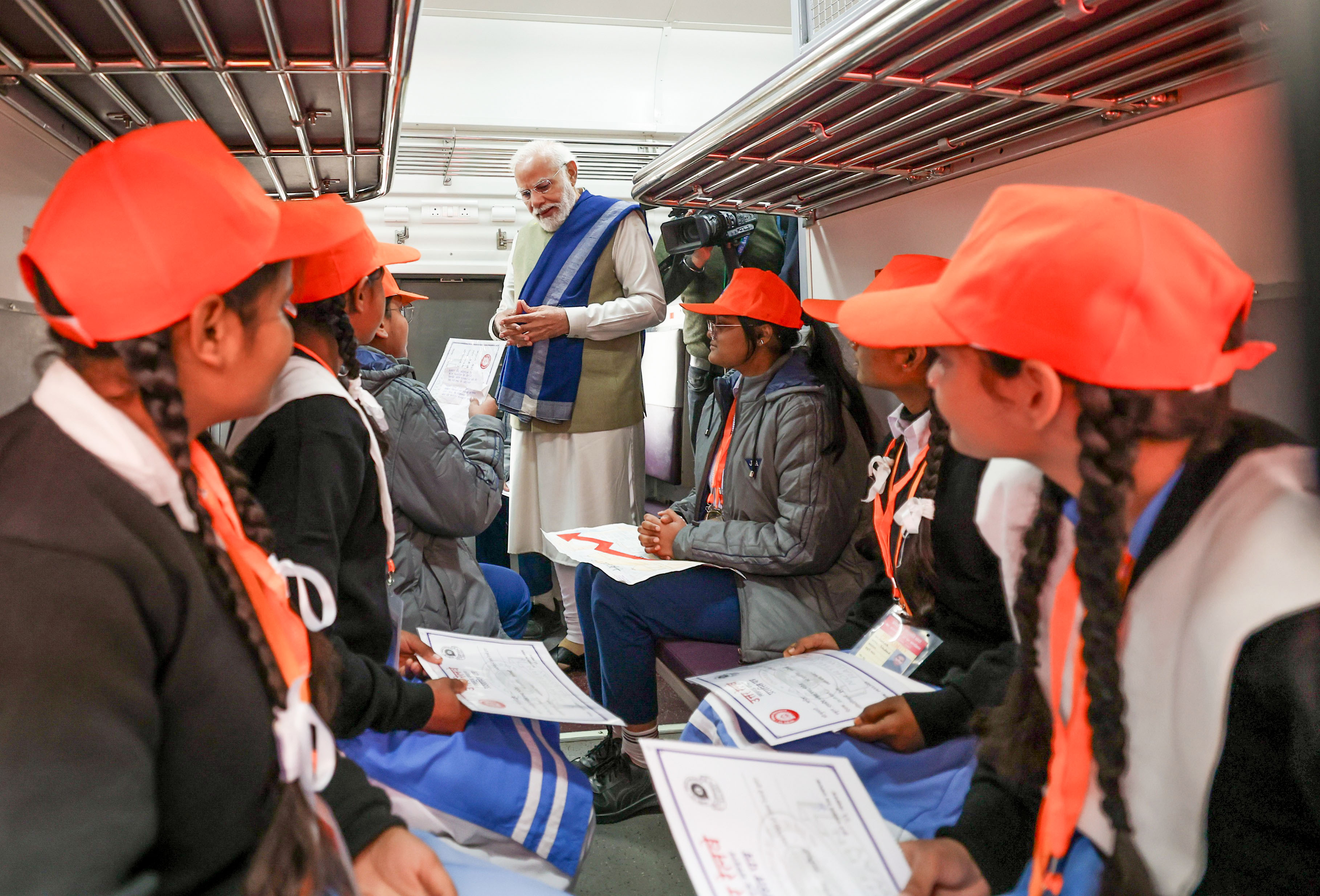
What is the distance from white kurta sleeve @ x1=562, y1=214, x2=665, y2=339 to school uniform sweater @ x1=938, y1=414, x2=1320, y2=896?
225 cm

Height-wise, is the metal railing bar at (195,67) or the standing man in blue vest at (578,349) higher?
the metal railing bar at (195,67)

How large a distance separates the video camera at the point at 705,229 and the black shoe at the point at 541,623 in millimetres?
1795

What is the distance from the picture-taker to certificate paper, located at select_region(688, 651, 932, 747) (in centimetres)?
146

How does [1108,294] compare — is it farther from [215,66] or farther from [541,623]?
[541,623]

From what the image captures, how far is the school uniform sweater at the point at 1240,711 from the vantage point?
0.77 meters

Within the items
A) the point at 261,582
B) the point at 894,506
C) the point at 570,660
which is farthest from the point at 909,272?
the point at 570,660

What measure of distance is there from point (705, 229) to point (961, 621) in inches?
86.0

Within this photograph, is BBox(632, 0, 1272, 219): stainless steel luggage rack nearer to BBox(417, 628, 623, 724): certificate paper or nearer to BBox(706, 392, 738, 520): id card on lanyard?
BBox(706, 392, 738, 520): id card on lanyard

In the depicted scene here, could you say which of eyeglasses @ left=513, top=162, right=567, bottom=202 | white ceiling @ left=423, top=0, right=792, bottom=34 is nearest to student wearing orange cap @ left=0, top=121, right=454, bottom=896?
eyeglasses @ left=513, top=162, right=567, bottom=202

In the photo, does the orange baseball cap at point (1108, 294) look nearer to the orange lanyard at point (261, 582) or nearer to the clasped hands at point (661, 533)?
the orange lanyard at point (261, 582)

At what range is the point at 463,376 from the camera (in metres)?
3.69

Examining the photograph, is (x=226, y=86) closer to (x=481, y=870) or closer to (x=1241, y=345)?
(x=481, y=870)

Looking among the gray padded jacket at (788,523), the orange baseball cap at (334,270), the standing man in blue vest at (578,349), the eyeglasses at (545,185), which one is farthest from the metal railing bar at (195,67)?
the eyeglasses at (545,185)

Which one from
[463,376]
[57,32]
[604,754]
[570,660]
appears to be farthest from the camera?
[463,376]
